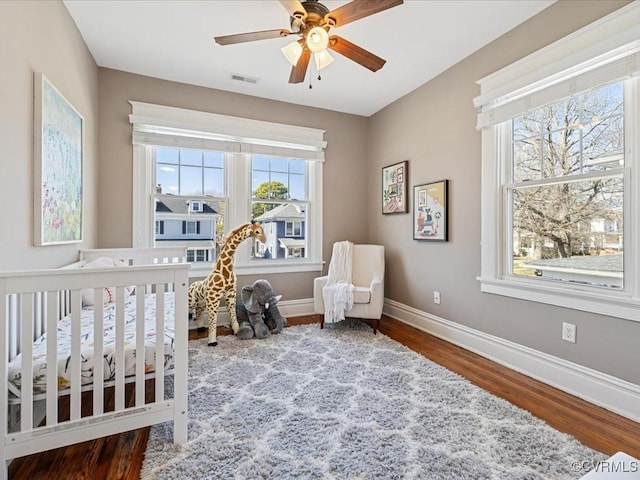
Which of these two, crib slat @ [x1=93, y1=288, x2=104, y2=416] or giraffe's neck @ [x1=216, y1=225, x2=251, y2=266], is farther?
giraffe's neck @ [x1=216, y1=225, x2=251, y2=266]

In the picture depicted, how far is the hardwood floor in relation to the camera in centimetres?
140

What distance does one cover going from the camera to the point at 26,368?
131 centimetres

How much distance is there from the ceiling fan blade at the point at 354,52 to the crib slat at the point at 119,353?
1.81 m

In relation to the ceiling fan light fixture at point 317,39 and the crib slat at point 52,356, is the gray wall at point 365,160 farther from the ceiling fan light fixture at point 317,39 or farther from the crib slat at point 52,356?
the ceiling fan light fixture at point 317,39

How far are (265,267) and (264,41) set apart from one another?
226cm

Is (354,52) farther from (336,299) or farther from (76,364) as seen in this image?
(76,364)

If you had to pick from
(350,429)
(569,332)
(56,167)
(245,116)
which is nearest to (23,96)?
(56,167)

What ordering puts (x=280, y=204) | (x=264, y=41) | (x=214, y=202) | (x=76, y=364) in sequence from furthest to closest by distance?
1. (x=280, y=204)
2. (x=214, y=202)
3. (x=264, y=41)
4. (x=76, y=364)

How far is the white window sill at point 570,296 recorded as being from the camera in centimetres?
185

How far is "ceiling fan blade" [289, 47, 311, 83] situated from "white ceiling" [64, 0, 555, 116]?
393 mm

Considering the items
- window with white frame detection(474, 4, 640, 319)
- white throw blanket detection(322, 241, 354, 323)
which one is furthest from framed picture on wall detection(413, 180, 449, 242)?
white throw blanket detection(322, 241, 354, 323)

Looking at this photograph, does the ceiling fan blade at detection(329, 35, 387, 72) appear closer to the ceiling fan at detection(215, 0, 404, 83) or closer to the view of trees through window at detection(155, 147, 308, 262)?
the ceiling fan at detection(215, 0, 404, 83)

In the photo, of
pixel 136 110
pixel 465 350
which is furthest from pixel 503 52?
pixel 136 110

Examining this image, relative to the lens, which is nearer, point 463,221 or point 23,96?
point 23,96
